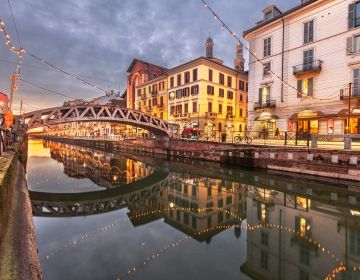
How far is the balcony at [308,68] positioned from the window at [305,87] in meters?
0.95

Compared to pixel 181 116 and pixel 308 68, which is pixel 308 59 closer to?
pixel 308 68

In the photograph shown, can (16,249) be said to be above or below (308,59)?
below

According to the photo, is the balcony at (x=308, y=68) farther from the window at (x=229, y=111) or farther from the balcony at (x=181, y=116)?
the balcony at (x=181, y=116)

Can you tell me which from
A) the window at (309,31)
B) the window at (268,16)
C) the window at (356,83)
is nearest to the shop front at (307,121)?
the window at (356,83)

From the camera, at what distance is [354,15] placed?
22484mm

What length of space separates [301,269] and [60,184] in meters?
16.1

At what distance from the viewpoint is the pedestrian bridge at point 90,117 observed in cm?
2484

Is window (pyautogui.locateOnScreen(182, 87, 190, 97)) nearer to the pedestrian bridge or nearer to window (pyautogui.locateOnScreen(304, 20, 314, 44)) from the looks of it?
the pedestrian bridge

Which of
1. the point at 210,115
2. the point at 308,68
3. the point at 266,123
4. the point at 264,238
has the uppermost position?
the point at 308,68

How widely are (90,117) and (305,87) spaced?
24.1 meters

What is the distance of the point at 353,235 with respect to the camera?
8445 mm

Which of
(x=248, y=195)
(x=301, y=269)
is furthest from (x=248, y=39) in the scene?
(x=301, y=269)

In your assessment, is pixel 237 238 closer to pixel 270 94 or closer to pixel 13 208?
pixel 13 208

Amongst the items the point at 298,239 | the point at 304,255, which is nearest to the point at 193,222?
the point at 298,239
